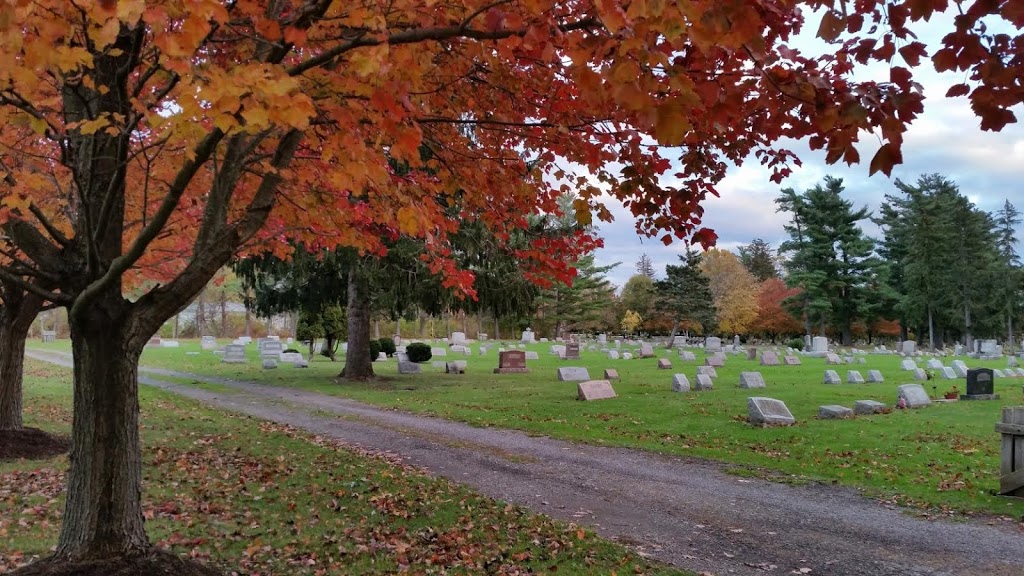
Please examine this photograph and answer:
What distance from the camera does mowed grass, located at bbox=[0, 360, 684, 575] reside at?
17.0ft

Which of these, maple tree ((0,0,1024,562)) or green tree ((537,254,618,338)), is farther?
green tree ((537,254,618,338))

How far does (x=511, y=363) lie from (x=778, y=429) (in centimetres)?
1685

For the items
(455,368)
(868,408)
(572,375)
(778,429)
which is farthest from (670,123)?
(455,368)

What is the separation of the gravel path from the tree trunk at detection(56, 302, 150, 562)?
4.10m

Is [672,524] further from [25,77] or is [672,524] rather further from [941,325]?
[941,325]

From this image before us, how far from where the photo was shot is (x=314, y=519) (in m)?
6.33

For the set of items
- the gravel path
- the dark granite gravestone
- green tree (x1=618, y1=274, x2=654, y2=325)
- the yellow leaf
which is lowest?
the gravel path

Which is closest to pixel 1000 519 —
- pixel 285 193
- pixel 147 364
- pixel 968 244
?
pixel 285 193

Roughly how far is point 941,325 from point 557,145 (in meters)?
66.7

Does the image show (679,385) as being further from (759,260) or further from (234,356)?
(759,260)

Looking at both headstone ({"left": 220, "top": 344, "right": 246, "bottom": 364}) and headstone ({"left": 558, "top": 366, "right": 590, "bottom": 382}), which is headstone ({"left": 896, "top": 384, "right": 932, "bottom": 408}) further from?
headstone ({"left": 220, "top": 344, "right": 246, "bottom": 364})

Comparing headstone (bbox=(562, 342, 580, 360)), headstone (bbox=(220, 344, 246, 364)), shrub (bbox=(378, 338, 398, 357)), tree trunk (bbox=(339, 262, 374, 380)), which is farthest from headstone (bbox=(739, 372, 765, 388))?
headstone (bbox=(220, 344, 246, 364))

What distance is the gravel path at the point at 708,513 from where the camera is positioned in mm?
5449

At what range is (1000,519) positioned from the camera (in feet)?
21.9
